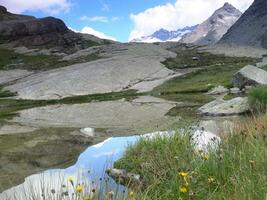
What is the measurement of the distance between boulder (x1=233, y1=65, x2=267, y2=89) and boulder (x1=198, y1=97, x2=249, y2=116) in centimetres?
1190

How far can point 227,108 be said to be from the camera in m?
28.7

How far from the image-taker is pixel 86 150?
806 inches

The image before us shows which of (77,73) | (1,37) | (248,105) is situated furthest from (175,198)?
(1,37)

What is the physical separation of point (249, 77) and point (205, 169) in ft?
106

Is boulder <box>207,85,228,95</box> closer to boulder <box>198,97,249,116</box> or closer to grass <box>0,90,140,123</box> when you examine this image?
grass <box>0,90,140,123</box>

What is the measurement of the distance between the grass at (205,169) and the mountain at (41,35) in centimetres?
11910

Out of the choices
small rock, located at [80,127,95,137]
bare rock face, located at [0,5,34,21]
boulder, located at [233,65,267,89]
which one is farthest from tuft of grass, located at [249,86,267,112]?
bare rock face, located at [0,5,34,21]

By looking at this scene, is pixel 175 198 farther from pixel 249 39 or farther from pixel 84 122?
pixel 249 39

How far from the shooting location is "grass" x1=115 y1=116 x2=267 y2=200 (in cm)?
845

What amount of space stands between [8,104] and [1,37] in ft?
328

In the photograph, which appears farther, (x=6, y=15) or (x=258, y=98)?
(x=6, y=15)

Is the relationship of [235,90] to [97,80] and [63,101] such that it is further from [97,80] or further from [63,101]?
[97,80]

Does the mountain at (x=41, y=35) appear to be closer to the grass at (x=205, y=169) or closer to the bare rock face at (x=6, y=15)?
the bare rock face at (x=6, y=15)

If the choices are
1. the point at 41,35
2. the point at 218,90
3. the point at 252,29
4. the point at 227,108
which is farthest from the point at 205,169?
the point at 252,29
